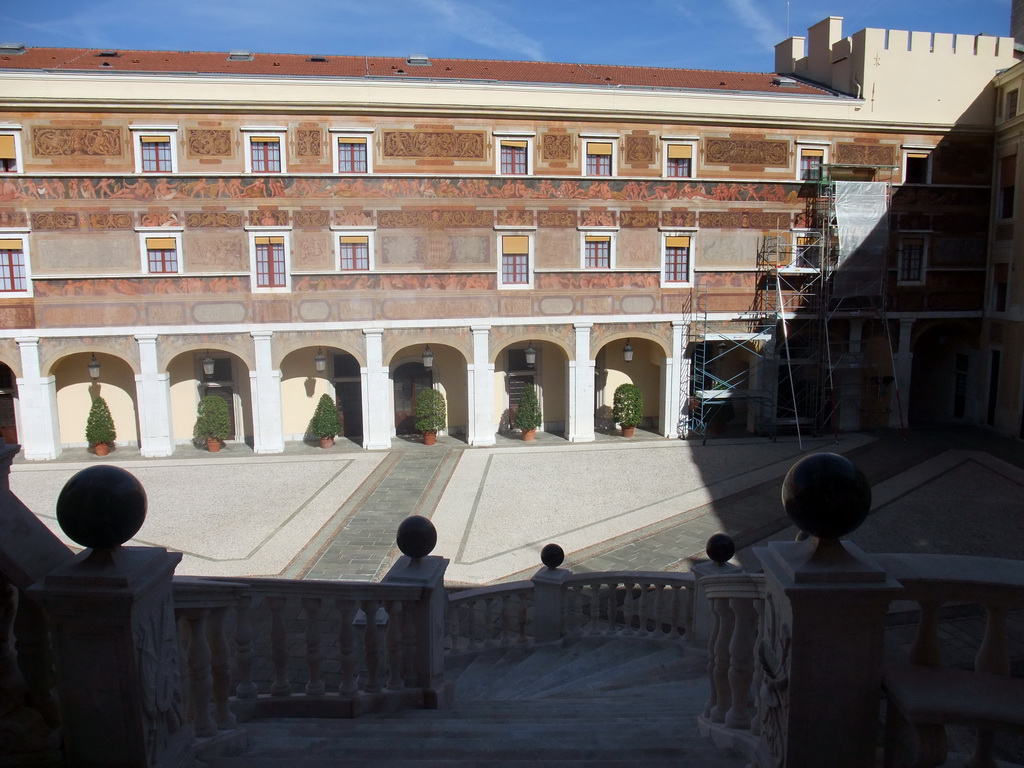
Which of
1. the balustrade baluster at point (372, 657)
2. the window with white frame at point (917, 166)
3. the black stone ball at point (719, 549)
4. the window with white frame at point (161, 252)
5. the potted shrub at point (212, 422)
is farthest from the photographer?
the window with white frame at point (917, 166)

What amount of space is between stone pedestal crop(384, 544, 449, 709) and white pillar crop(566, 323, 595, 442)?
15.7 m

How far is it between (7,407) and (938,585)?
22.7 meters

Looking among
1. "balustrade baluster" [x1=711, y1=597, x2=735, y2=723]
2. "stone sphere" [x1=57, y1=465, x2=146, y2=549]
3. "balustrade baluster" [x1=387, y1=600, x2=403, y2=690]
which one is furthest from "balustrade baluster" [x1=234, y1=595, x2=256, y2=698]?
"balustrade baluster" [x1=711, y1=597, x2=735, y2=723]

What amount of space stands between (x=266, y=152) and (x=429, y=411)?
7.53 m

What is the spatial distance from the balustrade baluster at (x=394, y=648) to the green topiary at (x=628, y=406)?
16.6 m

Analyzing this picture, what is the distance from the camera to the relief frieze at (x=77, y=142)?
1791 cm

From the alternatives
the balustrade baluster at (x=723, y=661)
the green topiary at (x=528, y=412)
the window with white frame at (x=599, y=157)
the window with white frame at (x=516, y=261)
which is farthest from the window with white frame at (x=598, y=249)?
the balustrade baluster at (x=723, y=661)

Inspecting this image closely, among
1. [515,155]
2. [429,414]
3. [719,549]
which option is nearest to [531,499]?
[429,414]

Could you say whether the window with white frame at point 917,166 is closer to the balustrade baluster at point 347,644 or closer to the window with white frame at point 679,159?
the window with white frame at point 679,159

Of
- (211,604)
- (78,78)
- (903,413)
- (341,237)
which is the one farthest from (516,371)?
(211,604)

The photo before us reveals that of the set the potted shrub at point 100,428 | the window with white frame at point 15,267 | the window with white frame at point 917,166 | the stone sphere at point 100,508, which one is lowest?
the potted shrub at point 100,428

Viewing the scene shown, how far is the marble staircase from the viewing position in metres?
3.42

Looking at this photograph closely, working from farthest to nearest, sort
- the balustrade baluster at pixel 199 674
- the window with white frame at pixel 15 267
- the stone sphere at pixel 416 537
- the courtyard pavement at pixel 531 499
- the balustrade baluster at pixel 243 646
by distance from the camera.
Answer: the window with white frame at pixel 15 267 < the courtyard pavement at pixel 531 499 < the stone sphere at pixel 416 537 < the balustrade baluster at pixel 243 646 < the balustrade baluster at pixel 199 674

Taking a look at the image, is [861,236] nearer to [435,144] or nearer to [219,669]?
[435,144]
